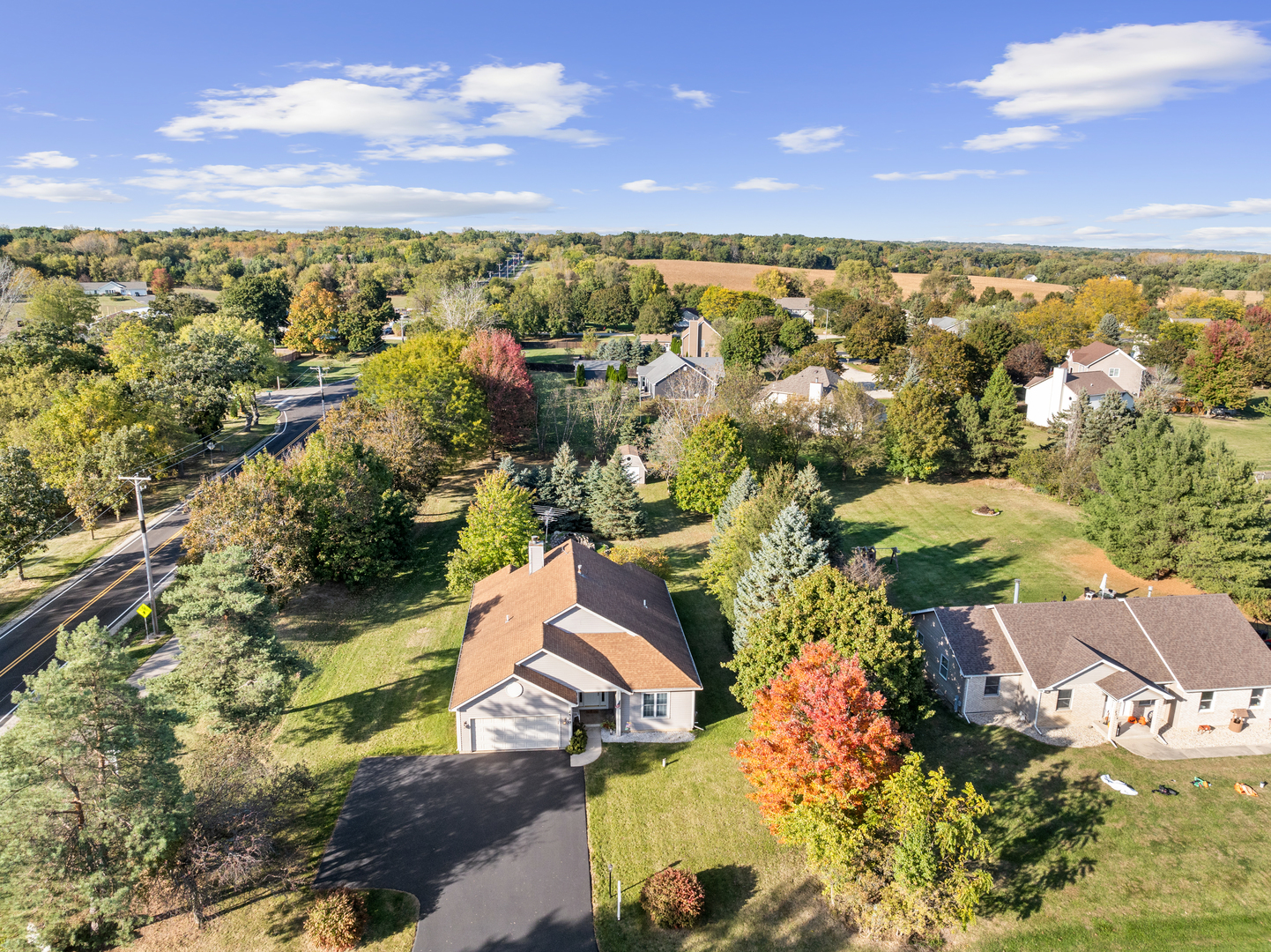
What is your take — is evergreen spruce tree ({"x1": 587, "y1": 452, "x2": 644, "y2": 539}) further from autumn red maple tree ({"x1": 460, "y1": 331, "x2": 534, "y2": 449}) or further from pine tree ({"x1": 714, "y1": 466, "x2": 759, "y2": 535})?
autumn red maple tree ({"x1": 460, "y1": 331, "x2": 534, "y2": 449})

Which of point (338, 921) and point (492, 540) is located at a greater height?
point (492, 540)

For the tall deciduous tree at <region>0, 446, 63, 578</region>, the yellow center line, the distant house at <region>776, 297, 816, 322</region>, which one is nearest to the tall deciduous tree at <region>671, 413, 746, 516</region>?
the yellow center line

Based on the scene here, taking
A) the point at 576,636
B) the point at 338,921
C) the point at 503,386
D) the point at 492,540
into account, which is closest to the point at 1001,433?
the point at 503,386

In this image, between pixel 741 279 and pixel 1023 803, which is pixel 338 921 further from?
pixel 741 279

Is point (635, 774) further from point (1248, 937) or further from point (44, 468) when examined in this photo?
point (44, 468)

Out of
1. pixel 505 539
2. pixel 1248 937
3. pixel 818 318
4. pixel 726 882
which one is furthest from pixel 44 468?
pixel 818 318

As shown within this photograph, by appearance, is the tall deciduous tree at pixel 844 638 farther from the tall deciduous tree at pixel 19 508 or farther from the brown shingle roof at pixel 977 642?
the tall deciduous tree at pixel 19 508
